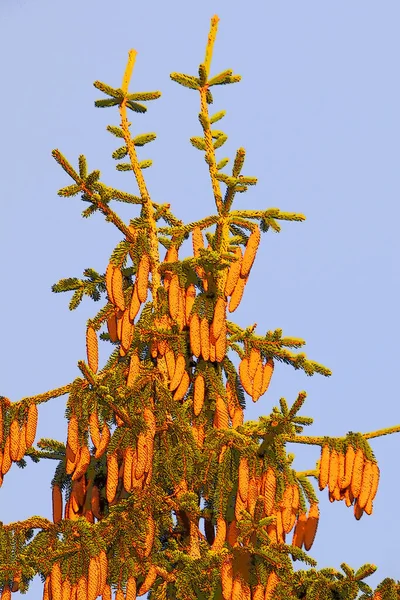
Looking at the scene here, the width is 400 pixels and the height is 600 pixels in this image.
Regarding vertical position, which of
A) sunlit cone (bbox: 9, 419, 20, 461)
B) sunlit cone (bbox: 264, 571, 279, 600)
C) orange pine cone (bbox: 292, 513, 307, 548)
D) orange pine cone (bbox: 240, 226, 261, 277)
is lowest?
sunlit cone (bbox: 264, 571, 279, 600)

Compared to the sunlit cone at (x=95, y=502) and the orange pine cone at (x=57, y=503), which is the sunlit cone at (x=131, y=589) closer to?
the sunlit cone at (x=95, y=502)

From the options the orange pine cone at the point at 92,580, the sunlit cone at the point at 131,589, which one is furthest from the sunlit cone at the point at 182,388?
the orange pine cone at the point at 92,580

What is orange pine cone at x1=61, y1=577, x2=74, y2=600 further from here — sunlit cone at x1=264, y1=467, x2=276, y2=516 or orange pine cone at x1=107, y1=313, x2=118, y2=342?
orange pine cone at x1=107, y1=313, x2=118, y2=342

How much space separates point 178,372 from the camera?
574 inches

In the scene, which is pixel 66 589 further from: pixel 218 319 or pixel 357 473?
pixel 218 319

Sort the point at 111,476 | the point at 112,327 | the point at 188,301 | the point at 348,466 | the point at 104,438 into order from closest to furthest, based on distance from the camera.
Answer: the point at 111,476 < the point at 104,438 < the point at 348,466 < the point at 188,301 < the point at 112,327

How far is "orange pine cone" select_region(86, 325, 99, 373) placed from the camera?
14406 mm

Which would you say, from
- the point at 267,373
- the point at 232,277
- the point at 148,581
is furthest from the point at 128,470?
the point at 232,277

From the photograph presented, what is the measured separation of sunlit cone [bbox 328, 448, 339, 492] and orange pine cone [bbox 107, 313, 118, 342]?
105 inches

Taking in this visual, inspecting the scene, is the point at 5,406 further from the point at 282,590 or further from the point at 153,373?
the point at 282,590

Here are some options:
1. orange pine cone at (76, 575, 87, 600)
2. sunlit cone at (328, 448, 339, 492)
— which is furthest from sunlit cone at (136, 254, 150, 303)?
orange pine cone at (76, 575, 87, 600)

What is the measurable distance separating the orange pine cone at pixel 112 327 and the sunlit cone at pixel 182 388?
92cm

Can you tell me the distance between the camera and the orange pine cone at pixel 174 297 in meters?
14.8

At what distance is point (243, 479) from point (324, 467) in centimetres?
98
